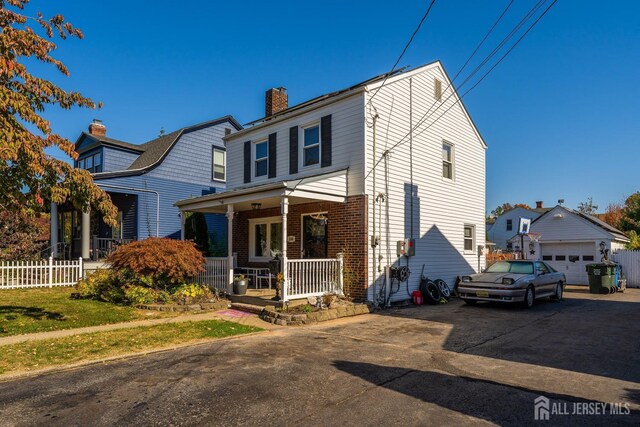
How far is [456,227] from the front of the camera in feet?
55.4

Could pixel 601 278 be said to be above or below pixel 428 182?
below

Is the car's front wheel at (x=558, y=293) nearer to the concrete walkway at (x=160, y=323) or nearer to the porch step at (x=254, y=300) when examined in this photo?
the porch step at (x=254, y=300)

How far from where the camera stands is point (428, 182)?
15258mm

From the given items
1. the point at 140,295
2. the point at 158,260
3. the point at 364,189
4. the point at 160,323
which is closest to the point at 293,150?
the point at 364,189

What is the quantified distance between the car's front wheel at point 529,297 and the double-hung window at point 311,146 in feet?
25.8

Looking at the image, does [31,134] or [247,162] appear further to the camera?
[247,162]

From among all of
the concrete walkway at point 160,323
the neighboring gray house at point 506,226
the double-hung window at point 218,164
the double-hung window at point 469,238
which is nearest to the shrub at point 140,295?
the concrete walkway at point 160,323

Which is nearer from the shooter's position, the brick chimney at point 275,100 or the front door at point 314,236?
the front door at point 314,236

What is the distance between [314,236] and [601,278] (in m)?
14.0

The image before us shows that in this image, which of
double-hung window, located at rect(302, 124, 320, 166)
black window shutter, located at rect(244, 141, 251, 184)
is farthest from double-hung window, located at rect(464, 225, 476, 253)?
black window shutter, located at rect(244, 141, 251, 184)

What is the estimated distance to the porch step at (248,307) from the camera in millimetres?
11508

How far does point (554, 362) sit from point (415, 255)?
25.6 ft

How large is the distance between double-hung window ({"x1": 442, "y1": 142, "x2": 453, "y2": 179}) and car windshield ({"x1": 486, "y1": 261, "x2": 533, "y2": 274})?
4078 millimetres

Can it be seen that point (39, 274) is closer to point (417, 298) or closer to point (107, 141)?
point (107, 141)
